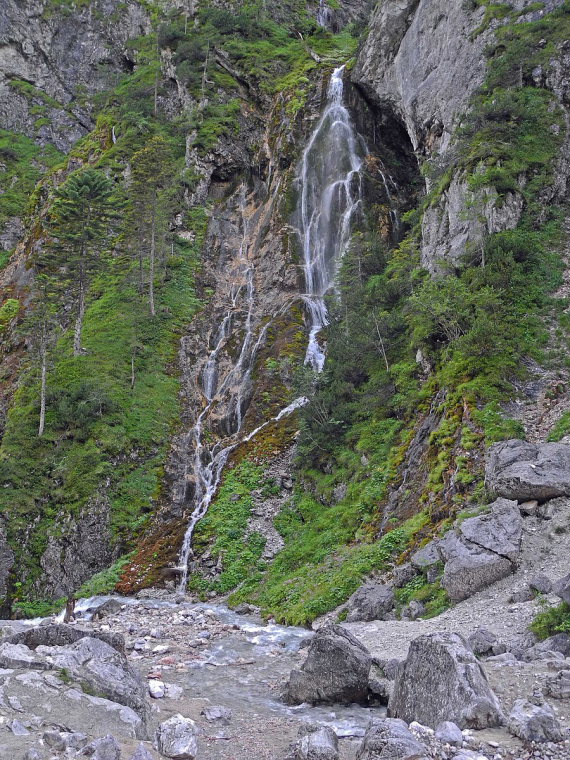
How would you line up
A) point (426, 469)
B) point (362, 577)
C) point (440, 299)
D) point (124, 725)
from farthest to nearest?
point (440, 299) < point (426, 469) < point (362, 577) < point (124, 725)

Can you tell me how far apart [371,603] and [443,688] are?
25.8 ft

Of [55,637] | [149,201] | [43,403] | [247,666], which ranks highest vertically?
[149,201]

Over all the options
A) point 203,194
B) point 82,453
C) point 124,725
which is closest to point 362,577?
point 124,725

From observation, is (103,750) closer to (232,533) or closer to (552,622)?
(552,622)

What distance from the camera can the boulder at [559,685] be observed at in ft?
26.3

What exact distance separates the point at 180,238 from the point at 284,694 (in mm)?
39517

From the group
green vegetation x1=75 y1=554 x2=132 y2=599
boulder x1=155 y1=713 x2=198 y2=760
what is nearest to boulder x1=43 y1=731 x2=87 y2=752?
boulder x1=155 y1=713 x2=198 y2=760

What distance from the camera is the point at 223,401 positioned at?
34.3 meters

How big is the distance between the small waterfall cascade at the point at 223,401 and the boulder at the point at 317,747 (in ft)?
51.0

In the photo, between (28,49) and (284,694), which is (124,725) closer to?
(284,694)

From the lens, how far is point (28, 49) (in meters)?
82.6

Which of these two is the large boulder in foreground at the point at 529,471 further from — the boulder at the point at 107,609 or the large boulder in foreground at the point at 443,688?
the boulder at the point at 107,609

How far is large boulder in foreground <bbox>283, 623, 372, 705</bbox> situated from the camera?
1093 cm

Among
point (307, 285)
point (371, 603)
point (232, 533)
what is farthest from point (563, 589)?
point (307, 285)
